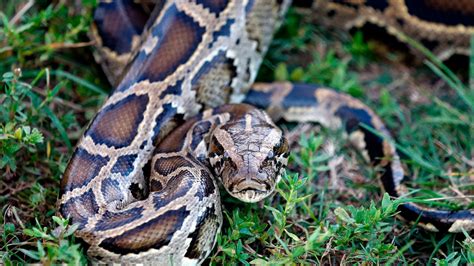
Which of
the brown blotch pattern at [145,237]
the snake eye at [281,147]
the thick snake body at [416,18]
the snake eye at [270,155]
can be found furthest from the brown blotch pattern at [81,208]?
the thick snake body at [416,18]

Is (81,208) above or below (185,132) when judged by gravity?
above

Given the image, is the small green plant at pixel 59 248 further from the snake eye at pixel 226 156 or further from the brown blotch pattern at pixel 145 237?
the snake eye at pixel 226 156

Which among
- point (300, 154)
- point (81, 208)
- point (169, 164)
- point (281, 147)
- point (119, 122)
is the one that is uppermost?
point (119, 122)

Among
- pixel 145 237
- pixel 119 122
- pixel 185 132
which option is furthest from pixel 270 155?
pixel 119 122

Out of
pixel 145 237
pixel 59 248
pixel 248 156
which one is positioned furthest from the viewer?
pixel 248 156

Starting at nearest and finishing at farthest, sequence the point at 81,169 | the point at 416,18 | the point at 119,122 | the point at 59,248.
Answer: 1. the point at 59,248
2. the point at 81,169
3. the point at 119,122
4. the point at 416,18

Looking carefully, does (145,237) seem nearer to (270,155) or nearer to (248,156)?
(248,156)

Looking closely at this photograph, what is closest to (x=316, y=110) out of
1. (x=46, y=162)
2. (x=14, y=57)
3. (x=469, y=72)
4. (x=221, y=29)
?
(x=221, y=29)
